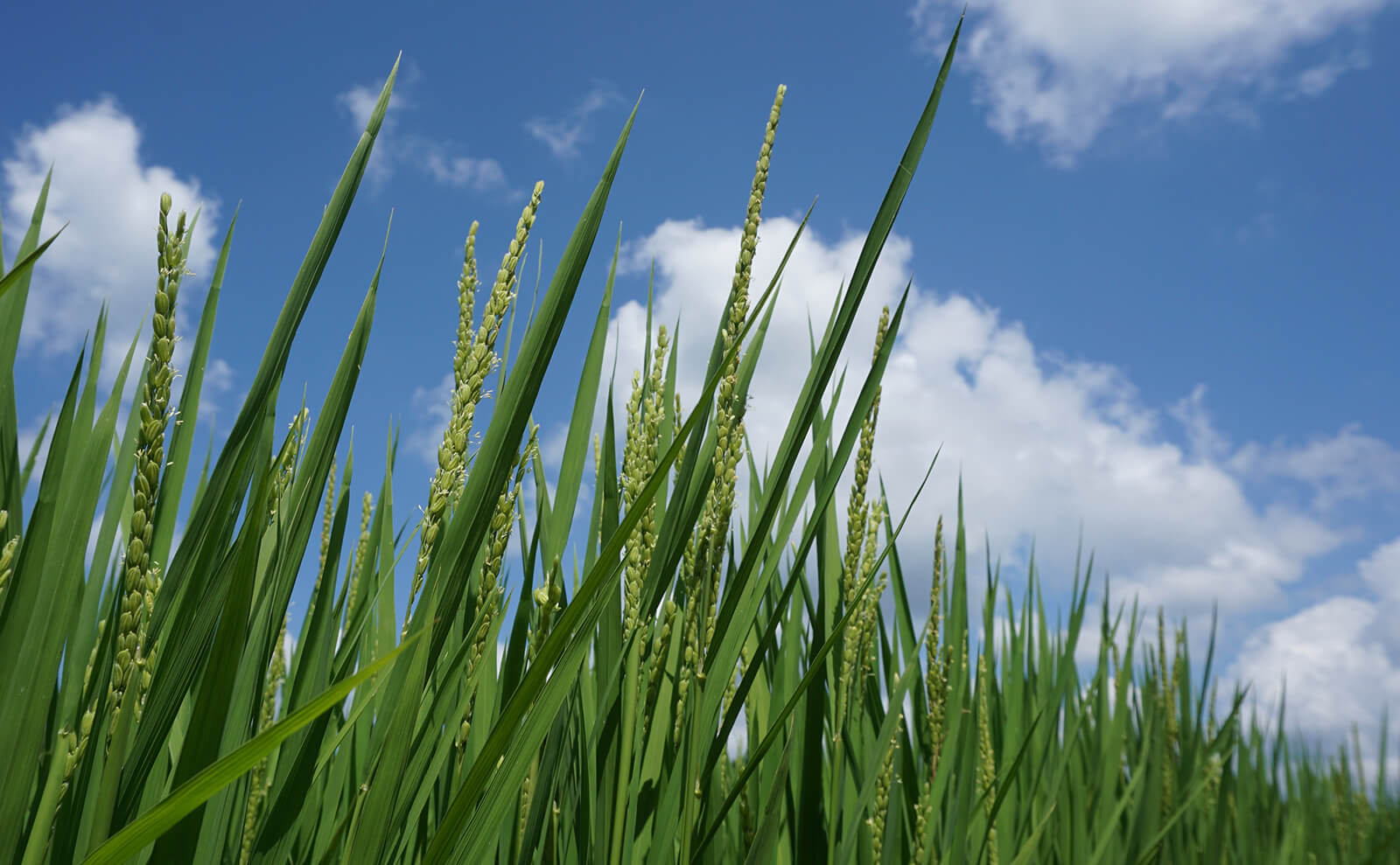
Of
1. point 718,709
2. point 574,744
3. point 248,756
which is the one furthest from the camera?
point 574,744

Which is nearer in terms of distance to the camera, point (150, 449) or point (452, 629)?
point (150, 449)

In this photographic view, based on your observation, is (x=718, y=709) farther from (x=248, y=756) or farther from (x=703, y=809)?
(x=248, y=756)

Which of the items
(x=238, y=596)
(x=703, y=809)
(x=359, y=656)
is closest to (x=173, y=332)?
(x=238, y=596)

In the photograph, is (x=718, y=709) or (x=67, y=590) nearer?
(x=67, y=590)

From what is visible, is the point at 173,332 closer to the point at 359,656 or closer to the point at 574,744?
the point at 574,744

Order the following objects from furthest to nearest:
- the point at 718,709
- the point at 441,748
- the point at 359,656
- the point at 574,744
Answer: the point at 359,656
the point at 574,744
the point at 718,709
the point at 441,748

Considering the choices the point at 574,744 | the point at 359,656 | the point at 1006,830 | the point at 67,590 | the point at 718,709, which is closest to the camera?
the point at 67,590

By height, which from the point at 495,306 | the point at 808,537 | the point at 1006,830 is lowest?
the point at 1006,830

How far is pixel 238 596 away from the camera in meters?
0.63

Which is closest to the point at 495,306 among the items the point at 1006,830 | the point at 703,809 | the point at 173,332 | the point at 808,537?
the point at 173,332

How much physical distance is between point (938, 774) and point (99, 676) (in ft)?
4.52

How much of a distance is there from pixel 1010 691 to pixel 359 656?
1784 mm

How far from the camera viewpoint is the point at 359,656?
183 cm

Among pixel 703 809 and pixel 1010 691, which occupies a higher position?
pixel 1010 691
